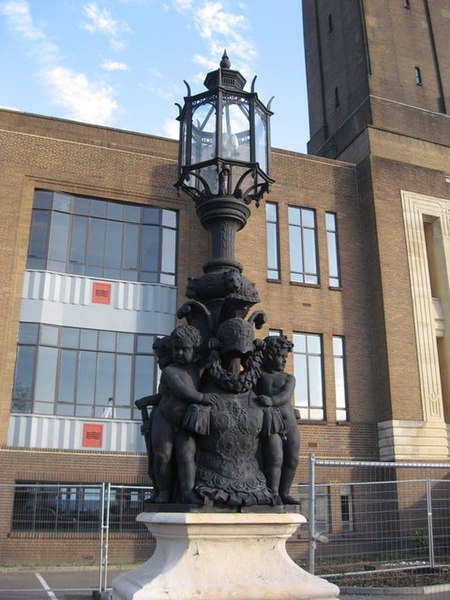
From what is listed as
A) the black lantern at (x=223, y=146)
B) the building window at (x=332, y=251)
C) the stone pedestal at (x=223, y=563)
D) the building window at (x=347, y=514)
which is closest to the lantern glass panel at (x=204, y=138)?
the black lantern at (x=223, y=146)

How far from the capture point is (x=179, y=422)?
378 centimetres

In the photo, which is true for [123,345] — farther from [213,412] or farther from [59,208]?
[213,412]

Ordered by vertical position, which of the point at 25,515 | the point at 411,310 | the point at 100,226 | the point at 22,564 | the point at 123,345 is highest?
the point at 100,226

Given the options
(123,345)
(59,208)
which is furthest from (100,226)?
(123,345)

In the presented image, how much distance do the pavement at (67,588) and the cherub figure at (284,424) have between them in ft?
18.8

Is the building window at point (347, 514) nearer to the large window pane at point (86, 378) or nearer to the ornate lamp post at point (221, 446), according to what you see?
the ornate lamp post at point (221, 446)

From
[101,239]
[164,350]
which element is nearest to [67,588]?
[164,350]

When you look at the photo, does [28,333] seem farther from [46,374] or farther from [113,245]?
[113,245]

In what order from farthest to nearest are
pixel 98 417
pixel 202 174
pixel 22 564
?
pixel 98 417 < pixel 22 564 < pixel 202 174

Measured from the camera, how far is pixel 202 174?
16.3 feet

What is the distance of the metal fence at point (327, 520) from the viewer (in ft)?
31.1

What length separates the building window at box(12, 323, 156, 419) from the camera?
17562 mm

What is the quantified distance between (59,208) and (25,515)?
961 centimetres

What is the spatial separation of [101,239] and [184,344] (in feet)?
53.8
